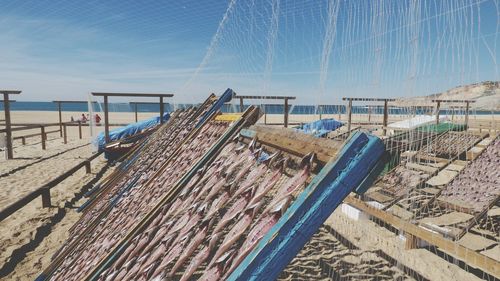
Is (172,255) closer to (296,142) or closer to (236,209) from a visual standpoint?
(236,209)

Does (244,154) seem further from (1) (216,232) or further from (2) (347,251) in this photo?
(2) (347,251)

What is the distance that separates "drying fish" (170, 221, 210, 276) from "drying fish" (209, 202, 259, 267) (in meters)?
0.21

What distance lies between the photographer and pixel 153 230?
1573mm

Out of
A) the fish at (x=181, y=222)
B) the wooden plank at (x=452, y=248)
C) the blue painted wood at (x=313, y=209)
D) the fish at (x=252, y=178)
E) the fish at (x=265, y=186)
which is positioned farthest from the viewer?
the wooden plank at (x=452, y=248)

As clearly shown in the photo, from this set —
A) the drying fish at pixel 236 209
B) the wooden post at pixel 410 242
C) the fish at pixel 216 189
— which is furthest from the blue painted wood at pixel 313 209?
the wooden post at pixel 410 242

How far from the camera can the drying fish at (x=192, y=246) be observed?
3.85ft

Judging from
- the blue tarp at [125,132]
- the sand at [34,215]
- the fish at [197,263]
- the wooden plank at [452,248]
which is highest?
the fish at [197,263]

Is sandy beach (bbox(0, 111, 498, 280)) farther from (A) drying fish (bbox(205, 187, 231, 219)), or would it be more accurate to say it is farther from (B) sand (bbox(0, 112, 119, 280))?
(A) drying fish (bbox(205, 187, 231, 219))

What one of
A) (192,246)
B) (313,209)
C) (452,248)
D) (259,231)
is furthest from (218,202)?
(452,248)

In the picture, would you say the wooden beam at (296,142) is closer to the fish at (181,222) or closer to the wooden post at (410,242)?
the fish at (181,222)

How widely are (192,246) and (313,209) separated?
2.00 feet

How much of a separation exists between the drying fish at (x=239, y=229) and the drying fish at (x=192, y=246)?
0.21m

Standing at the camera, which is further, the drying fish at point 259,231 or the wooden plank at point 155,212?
the wooden plank at point 155,212

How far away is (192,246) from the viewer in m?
1.18
